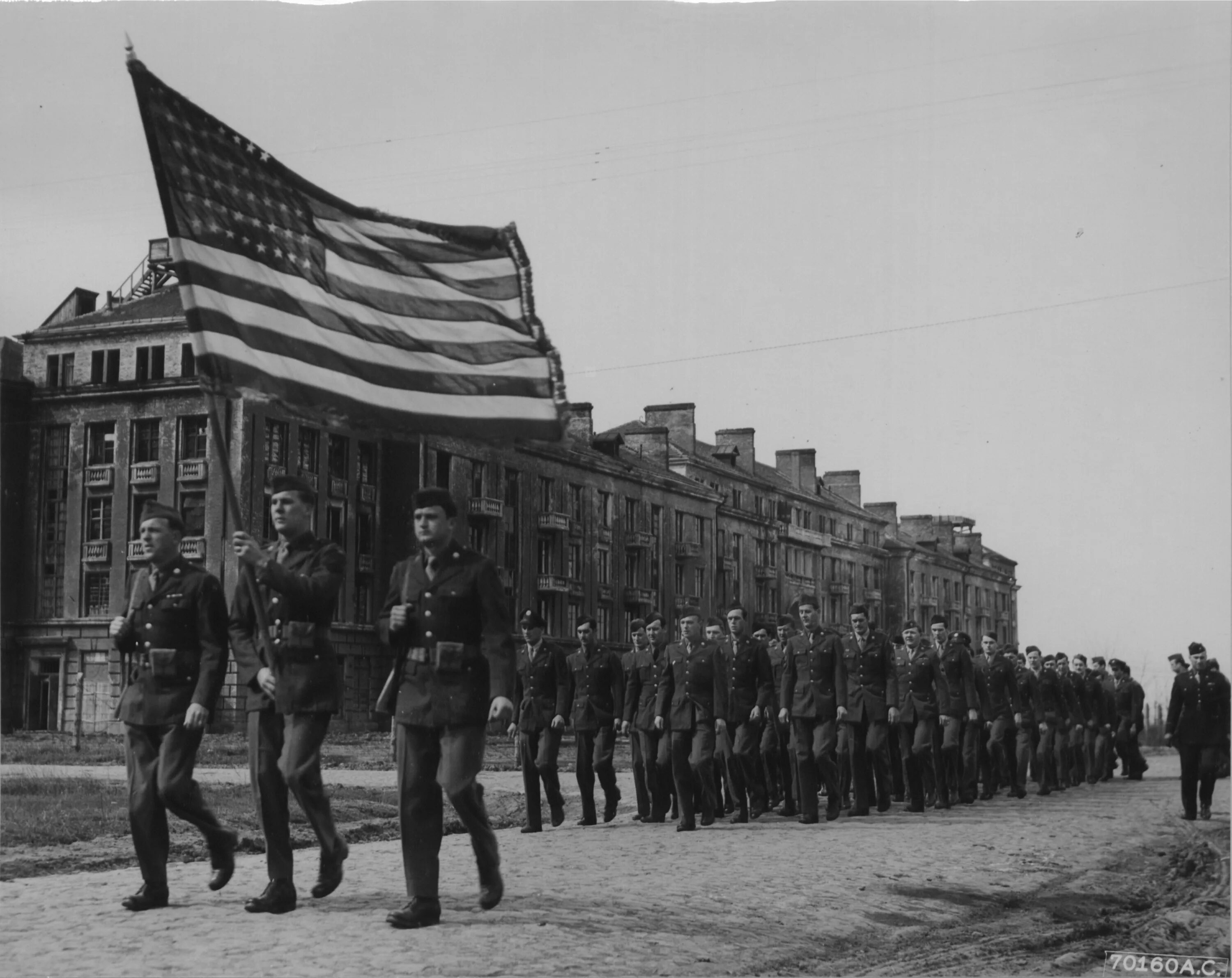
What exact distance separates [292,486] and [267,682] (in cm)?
103

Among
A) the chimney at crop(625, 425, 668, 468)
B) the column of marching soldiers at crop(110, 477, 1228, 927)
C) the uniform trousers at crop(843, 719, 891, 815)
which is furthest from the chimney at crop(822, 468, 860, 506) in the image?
the uniform trousers at crop(843, 719, 891, 815)

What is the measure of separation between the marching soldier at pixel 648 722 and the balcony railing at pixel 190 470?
476 cm

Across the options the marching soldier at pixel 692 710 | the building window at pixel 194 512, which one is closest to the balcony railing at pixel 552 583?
the marching soldier at pixel 692 710

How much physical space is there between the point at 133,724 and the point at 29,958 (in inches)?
63.2

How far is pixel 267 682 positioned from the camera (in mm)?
8180

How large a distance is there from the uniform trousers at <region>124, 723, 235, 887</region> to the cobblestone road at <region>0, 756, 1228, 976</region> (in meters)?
0.30

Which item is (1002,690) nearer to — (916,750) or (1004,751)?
(1004,751)

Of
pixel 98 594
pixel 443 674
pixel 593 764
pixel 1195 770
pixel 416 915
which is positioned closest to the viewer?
pixel 416 915

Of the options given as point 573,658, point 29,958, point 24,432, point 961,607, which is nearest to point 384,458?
point 573,658

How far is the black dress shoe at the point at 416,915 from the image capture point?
7.82 metres

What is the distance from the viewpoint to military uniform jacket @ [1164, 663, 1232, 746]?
16.6m

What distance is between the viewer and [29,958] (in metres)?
7.02

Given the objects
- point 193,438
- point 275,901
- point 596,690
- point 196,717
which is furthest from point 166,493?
point 596,690

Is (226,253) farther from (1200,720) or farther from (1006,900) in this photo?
(1200,720)
